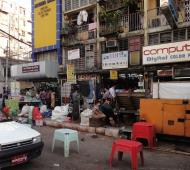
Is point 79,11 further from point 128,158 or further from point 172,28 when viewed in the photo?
point 128,158

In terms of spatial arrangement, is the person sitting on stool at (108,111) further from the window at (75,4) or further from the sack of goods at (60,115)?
the window at (75,4)

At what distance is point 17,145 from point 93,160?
2511mm

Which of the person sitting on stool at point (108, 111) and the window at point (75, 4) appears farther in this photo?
the window at point (75, 4)

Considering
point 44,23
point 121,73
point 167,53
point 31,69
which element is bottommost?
point 121,73

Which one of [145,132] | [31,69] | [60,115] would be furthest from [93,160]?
[31,69]

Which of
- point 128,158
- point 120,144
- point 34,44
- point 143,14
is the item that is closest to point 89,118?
point 128,158

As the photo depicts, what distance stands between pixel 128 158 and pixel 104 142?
2534 mm

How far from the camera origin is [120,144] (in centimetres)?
787

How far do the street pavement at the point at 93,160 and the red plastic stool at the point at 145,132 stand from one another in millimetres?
401

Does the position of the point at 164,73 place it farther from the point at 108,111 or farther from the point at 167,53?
the point at 108,111

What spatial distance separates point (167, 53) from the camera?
17016mm

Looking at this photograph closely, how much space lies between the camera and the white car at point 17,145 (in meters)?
6.78

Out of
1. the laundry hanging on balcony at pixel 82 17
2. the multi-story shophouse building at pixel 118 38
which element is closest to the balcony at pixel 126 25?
the multi-story shophouse building at pixel 118 38

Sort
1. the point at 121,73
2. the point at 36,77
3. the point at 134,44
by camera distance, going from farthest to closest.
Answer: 1. the point at 36,77
2. the point at 121,73
3. the point at 134,44
